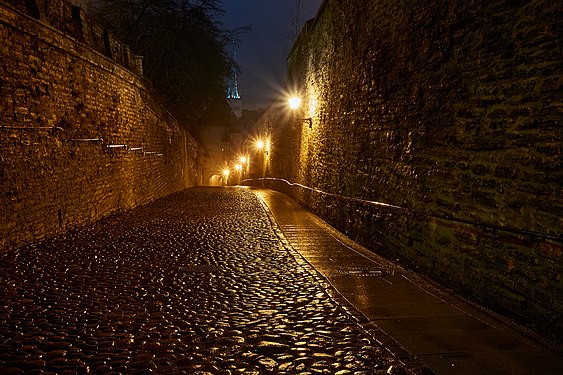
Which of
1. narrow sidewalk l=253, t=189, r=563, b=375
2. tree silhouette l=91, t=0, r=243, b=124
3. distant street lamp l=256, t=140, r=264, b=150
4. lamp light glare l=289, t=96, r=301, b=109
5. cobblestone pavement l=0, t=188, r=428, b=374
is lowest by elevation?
cobblestone pavement l=0, t=188, r=428, b=374

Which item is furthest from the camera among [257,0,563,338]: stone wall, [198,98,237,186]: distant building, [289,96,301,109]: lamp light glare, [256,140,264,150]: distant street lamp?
[198,98,237,186]: distant building

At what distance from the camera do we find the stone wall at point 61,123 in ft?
19.8

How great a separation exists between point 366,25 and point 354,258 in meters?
4.76

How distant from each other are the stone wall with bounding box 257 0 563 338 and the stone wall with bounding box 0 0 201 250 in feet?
20.2

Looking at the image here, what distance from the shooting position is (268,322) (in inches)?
147

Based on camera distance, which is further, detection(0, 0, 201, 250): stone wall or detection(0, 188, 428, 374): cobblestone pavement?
detection(0, 0, 201, 250): stone wall

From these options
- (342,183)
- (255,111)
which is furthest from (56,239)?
(255,111)

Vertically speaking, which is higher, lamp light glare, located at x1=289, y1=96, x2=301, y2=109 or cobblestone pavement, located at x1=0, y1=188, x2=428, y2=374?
lamp light glare, located at x1=289, y1=96, x2=301, y2=109

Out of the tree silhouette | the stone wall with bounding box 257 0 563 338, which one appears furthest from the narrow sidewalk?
the tree silhouette

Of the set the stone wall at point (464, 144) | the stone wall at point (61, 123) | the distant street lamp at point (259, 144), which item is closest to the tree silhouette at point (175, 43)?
the distant street lamp at point (259, 144)

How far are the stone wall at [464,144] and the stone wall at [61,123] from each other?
6149 millimetres

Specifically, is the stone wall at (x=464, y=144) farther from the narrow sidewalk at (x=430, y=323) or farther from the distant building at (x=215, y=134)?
the distant building at (x=215, y=134)

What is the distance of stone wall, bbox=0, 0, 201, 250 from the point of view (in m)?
6.02

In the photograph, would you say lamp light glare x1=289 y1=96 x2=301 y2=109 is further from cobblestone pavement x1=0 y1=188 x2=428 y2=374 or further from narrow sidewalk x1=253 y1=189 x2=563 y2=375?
narrow sidewalk x1=253 y1=189 x2=563 y2=375
